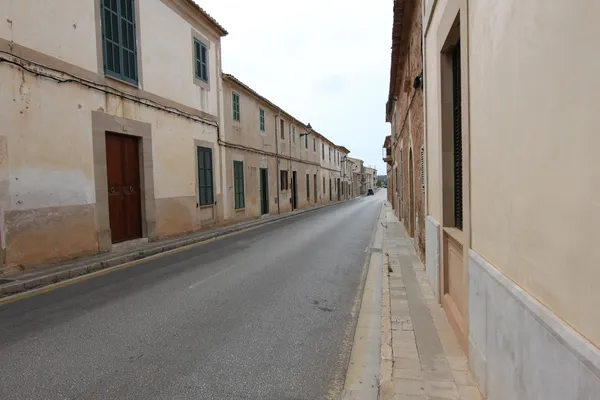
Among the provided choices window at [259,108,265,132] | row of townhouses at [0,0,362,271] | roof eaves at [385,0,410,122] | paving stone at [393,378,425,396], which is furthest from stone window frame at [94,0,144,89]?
window at [259,108,265,132]

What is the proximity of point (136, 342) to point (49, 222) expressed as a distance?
4.85 m

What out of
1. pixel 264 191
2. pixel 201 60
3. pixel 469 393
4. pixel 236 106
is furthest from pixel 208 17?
pixel 469 393

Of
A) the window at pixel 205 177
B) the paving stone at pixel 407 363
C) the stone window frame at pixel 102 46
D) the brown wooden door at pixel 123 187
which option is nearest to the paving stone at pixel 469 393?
the paving stone at pixel 407 363

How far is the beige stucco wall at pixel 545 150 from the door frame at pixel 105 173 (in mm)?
8312

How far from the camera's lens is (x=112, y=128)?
29.3 ft

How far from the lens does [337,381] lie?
3002mm

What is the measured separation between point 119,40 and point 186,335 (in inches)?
324

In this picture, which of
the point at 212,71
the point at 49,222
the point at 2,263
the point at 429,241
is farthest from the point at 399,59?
the point at 2,263

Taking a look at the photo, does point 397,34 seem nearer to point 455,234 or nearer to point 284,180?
point 455,234

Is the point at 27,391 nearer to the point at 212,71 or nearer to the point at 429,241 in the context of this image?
the point at 429,241

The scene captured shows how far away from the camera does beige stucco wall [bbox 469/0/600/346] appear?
1292mm

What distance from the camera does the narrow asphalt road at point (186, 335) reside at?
2.90 metres

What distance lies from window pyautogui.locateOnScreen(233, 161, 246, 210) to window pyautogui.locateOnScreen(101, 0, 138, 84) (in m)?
6.51

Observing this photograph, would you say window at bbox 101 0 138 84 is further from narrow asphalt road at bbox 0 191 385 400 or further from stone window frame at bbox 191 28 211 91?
narrow asphalt road at bbox 0 191 385 400
